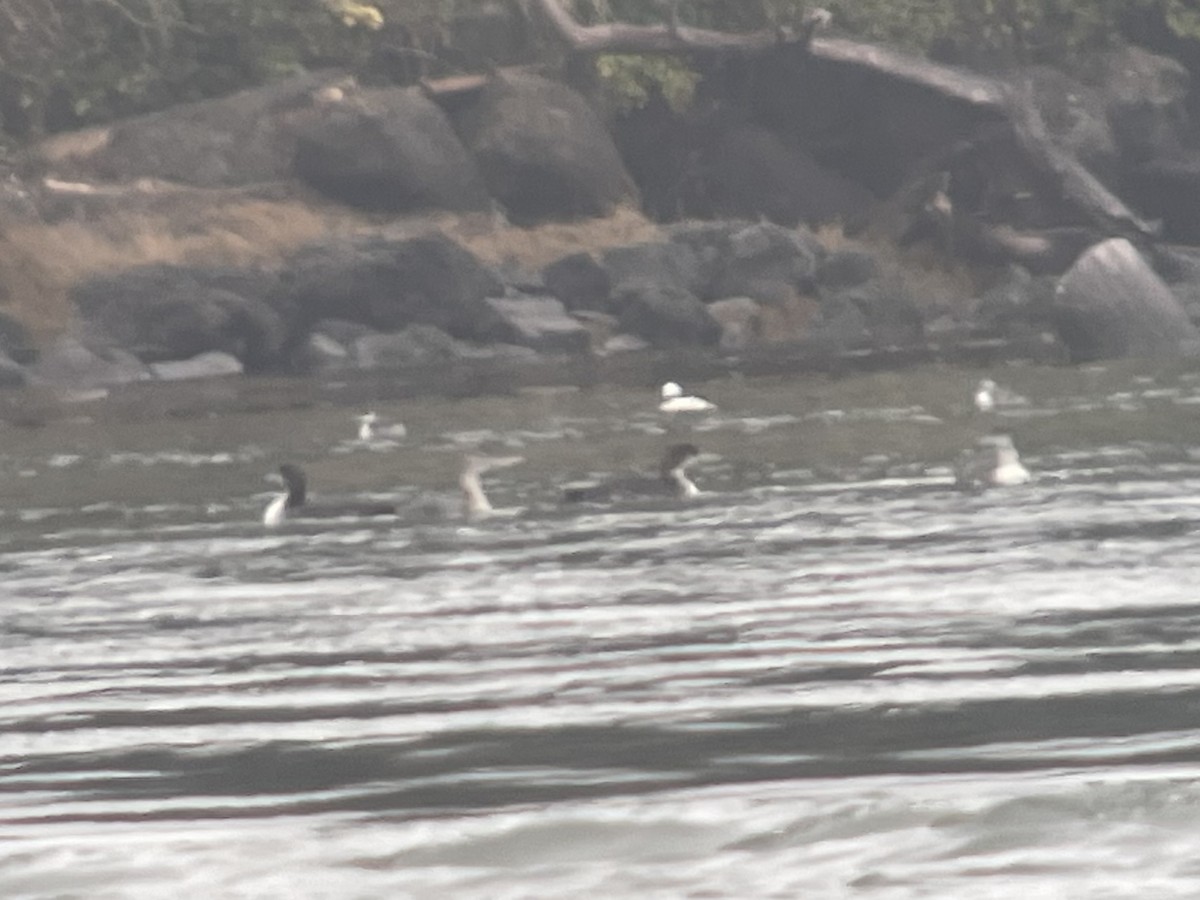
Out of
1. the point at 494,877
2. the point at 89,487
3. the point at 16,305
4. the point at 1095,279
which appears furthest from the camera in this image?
the point at 16,305

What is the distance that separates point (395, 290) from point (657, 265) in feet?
16.0

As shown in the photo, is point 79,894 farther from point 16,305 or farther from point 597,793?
point 16,305

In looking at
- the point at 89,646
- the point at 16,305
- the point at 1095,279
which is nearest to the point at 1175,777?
the point at 89,646

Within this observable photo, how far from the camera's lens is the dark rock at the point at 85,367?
39.1 meters

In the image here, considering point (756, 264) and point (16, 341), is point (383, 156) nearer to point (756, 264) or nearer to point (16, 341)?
point (756, 264)

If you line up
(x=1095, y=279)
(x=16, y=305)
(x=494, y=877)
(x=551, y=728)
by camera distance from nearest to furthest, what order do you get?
(x=494, y=877) < (x=551, y=728) < (x=1095, y=279) < (x=16, y=305)

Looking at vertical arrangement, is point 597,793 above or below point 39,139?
below

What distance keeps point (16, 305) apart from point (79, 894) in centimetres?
3622

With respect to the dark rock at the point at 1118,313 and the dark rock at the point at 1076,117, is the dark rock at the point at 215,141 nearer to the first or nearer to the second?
the dark rock at the point at 1076,117

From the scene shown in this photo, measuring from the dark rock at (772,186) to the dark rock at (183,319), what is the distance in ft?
36.7

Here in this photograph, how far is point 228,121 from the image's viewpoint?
4738 centimetres

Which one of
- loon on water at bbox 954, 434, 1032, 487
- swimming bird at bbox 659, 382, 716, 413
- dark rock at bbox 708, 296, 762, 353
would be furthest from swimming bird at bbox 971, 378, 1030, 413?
dark rock at bbox 708, 296, 762, 353

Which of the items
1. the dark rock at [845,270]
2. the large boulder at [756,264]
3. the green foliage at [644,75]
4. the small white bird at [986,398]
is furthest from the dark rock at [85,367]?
the small white bird at [986,398]

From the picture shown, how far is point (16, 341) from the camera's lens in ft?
139
